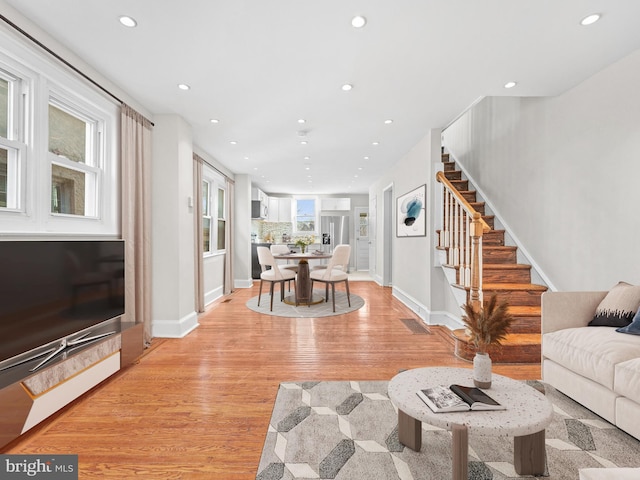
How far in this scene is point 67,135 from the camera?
247cm

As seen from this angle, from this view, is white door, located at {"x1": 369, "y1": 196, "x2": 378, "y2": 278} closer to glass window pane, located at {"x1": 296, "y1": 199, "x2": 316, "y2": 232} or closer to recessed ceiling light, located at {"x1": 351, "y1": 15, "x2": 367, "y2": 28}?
glass window pane, located at {"x1": 296, "y1": 199, "x2": 316, "y2": 232}

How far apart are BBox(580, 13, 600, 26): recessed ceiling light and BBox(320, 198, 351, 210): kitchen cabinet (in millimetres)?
7523

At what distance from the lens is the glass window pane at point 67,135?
233 centimetres

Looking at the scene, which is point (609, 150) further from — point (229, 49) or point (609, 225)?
point (229, 49)

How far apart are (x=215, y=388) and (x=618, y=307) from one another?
2977 millimetres

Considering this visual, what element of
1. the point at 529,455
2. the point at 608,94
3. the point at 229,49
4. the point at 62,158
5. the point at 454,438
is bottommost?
the point at 529,455

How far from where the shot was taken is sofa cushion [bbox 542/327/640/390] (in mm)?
1704

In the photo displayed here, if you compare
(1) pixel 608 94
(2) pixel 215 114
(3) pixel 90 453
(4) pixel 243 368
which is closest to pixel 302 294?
(4) pixel 243 368

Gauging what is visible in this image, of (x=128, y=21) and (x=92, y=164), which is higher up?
(x=128, y=21)

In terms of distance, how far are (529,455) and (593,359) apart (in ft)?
2.78

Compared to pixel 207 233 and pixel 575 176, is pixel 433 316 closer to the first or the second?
pixel 575 176

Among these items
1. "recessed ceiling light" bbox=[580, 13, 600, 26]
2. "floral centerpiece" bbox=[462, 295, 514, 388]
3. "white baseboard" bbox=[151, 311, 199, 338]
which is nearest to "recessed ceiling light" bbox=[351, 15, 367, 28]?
"recessed ceiling light" bbox=[580, 13, 600, 26]

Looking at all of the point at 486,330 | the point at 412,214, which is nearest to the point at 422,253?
the point at 412,214

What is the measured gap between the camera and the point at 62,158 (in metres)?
2.33
